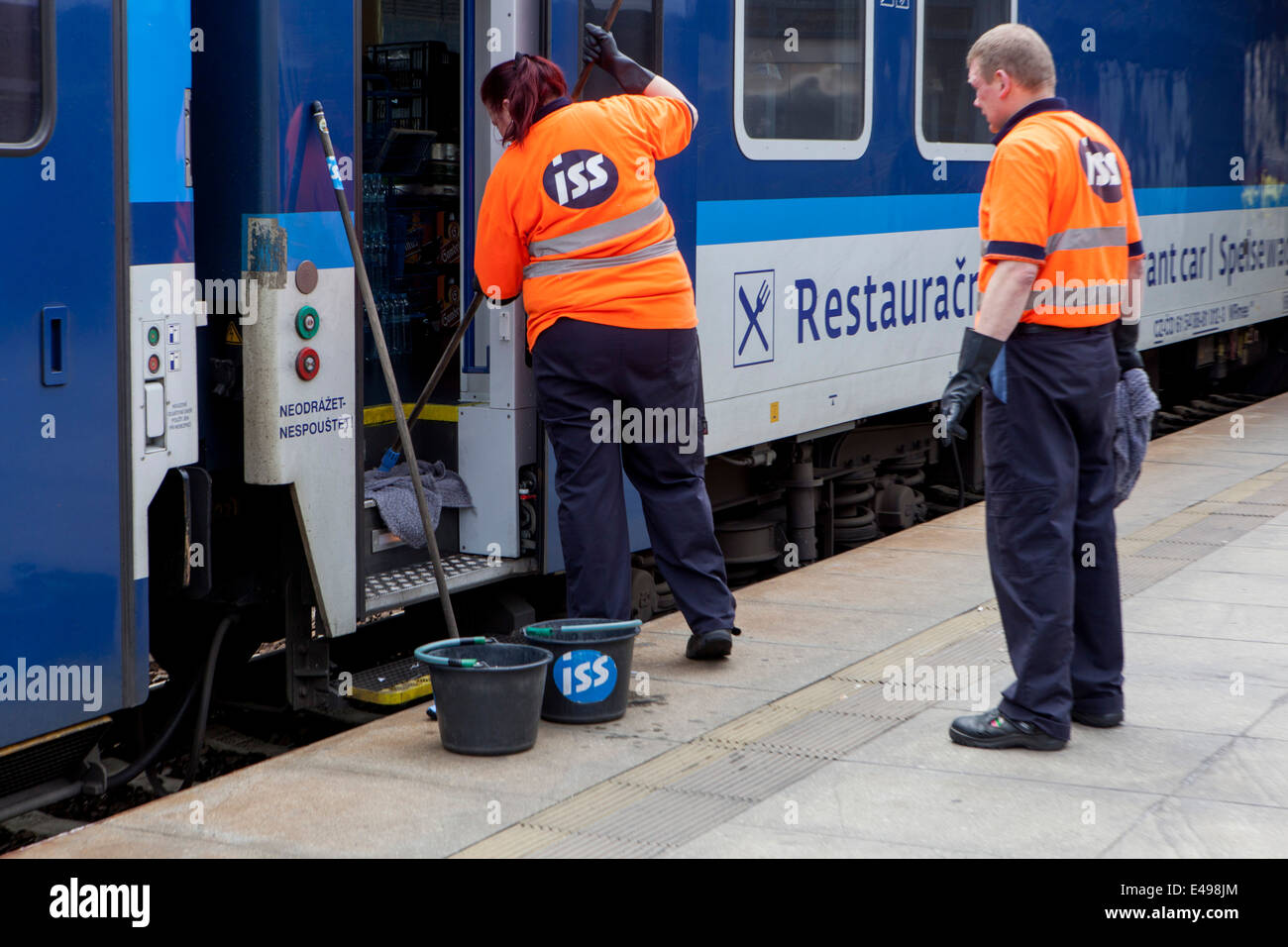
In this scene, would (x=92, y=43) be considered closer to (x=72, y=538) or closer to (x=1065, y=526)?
(x=72, y=538)

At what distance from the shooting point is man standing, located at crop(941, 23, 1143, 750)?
13.5 ft

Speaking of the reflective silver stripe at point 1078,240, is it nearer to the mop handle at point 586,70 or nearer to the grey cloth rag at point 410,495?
the mop handle at point 586,70

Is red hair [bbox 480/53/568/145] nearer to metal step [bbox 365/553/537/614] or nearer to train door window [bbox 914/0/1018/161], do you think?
metal step [bbox 365/553/537/614]

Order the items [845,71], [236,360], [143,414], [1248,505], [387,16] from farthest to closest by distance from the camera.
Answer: [1248,505], [845,71], [387,16], [236,360], [143,414]

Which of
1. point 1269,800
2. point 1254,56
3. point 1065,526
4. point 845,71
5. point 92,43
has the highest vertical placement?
point 1254,56

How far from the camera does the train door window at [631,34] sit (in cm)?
554

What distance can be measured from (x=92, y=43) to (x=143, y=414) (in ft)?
2.97

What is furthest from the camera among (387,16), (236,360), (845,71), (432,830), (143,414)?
(845,71)

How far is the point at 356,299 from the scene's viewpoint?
4723mm

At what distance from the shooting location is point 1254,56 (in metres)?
12.7

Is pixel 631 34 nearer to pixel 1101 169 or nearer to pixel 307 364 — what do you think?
pixel 307 364

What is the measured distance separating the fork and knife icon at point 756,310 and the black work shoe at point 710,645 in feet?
4.94

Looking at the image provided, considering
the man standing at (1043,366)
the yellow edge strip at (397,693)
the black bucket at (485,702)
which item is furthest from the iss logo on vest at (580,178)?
the yellow edge strip at (397,693)

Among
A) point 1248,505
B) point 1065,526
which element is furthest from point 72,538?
point 1248,505
